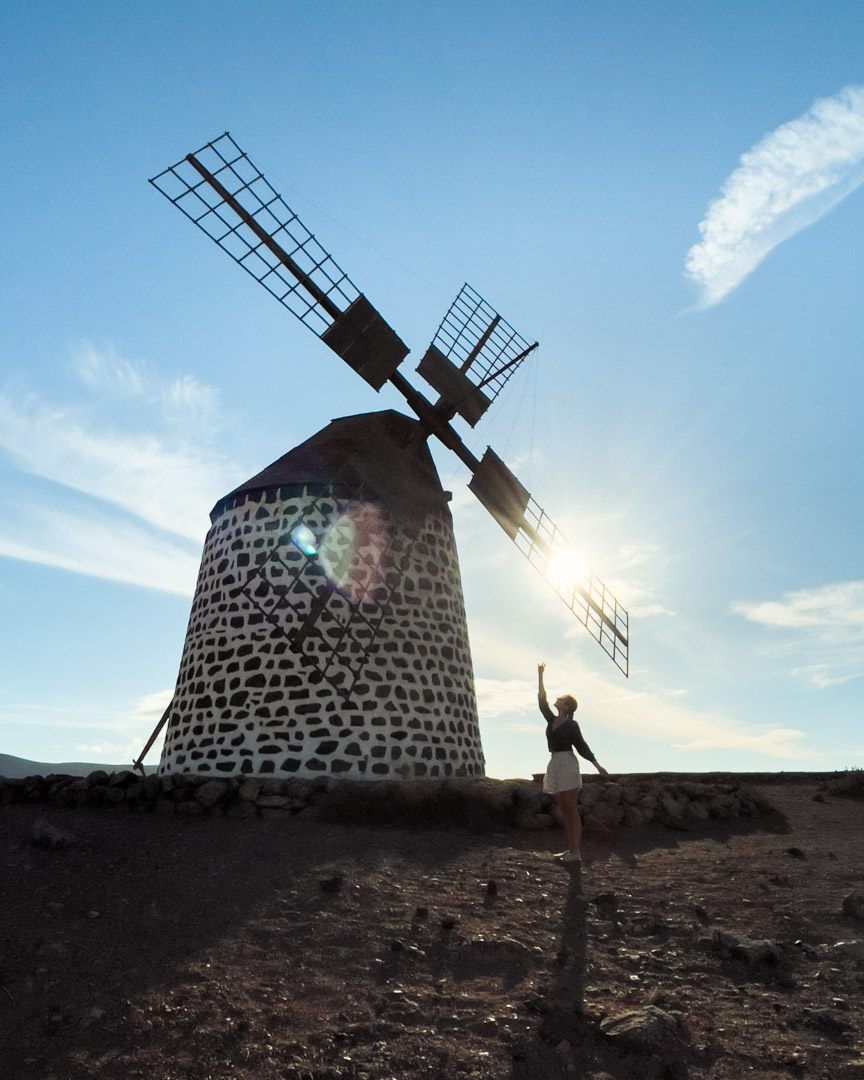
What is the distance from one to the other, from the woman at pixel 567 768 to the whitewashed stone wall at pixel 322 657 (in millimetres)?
4069

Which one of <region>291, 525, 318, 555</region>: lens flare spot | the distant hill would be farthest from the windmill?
the distant hill

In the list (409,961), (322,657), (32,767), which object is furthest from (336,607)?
(32,767)

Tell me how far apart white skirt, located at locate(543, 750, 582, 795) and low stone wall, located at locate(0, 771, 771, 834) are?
1.67 meters

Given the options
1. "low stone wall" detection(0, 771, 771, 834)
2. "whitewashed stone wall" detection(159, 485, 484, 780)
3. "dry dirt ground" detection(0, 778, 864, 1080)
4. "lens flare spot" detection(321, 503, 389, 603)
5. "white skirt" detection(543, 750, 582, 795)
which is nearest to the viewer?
"dry dirt ground" detection(0, 778, 864, 1080)

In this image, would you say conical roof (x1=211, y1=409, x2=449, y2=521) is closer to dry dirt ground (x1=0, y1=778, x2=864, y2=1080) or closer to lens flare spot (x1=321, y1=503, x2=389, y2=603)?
lens flare spot (x1=321, y1=503, x2=389, y2=603)

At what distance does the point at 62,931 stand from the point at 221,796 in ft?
14.5

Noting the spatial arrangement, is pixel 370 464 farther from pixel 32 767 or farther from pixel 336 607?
pixel 32 767

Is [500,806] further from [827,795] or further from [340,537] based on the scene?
[827,795]

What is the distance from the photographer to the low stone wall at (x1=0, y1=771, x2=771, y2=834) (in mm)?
9859

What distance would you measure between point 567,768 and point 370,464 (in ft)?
22.5

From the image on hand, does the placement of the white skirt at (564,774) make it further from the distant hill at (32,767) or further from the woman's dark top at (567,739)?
the distant hill at (32,767)

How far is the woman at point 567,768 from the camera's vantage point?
7.99 m

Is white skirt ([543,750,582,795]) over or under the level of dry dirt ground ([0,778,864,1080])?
over

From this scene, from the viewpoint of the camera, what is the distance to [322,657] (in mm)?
11867
